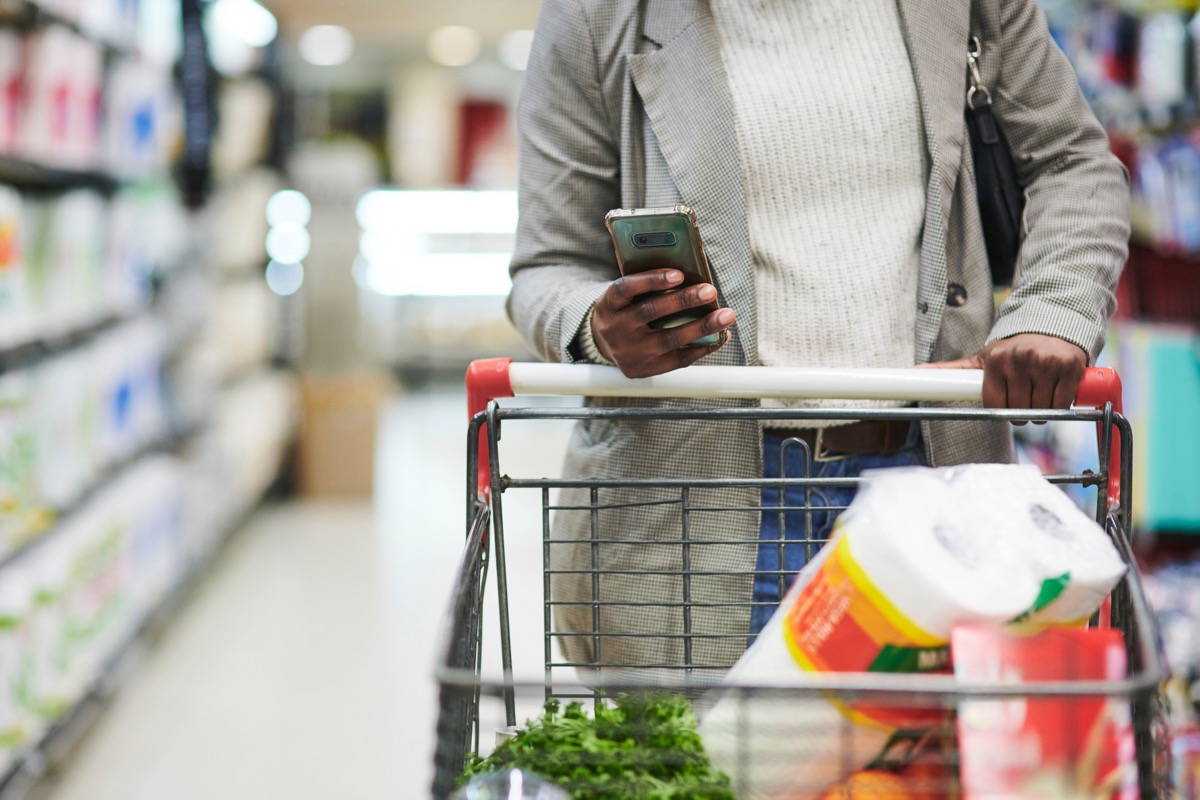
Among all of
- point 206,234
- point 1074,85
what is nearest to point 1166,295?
point 1074,85

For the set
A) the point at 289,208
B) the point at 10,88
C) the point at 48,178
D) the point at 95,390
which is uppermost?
the point at 289,208

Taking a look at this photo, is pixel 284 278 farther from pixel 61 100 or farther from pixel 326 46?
pixel 61 100

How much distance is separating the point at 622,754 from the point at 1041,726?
Result: 262mm

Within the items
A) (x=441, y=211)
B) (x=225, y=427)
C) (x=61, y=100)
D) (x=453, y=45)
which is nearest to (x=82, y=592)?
(x=61, y=100)

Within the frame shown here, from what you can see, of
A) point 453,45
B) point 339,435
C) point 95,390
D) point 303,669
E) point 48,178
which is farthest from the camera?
point 453,45

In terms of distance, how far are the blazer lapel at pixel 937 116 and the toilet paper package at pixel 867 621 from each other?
Result: 0.56 meters

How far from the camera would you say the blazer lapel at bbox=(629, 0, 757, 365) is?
1.36 m

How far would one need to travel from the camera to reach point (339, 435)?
6.53 m

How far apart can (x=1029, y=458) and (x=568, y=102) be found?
2.50 metres

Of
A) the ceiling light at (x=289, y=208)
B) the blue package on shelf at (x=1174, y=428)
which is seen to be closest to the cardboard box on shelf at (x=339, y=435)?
the ceiling light at (x=289, y=208)

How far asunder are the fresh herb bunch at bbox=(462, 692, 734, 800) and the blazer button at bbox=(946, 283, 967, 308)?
0.69m

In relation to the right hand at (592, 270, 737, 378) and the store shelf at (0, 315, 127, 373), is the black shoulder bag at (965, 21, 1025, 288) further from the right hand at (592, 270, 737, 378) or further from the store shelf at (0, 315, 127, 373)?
the store shelf at (0, 315, 127, 373)

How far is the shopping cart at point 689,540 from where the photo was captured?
2.36 feet

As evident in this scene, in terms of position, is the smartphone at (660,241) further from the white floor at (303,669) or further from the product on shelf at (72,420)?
the product on shelf at (72,420)
